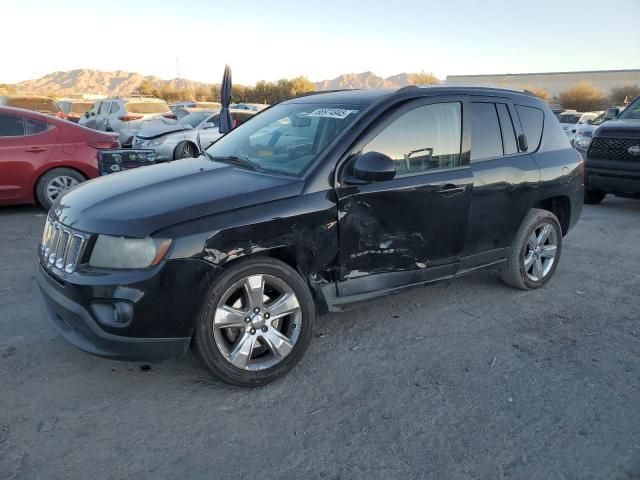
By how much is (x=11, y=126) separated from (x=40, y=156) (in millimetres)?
588

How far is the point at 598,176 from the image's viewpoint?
8.35m

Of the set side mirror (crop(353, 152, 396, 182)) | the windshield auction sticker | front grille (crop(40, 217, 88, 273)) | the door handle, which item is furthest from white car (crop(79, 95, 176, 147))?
side mirror (crop(353, 152, 396, 182))

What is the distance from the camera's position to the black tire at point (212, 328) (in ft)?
9.84

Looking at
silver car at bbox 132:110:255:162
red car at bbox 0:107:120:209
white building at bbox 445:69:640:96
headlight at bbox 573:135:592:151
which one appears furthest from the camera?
white building at bbox 445:69:640:96

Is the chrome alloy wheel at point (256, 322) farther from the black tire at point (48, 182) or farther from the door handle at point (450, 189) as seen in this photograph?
the black tire at point (48, 182)

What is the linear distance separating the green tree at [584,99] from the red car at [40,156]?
54.2 metres

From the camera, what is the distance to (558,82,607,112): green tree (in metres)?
51.9

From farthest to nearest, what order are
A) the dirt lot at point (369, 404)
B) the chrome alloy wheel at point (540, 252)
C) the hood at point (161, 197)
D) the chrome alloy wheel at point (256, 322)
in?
the chrome alloy wheel at point (540, 252), the chrome alloy wheel at point (256, 322), the hood at point (161, 197), the dirt lot at point (369, 404)

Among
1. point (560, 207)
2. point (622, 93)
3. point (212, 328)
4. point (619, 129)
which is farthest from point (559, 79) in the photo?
point (212, 328)

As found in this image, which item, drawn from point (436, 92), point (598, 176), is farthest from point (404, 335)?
point (598, 176)

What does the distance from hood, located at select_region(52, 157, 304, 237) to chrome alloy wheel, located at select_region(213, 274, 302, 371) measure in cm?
50

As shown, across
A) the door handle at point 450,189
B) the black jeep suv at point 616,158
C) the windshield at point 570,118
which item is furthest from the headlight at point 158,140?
the windshield at point 570,118

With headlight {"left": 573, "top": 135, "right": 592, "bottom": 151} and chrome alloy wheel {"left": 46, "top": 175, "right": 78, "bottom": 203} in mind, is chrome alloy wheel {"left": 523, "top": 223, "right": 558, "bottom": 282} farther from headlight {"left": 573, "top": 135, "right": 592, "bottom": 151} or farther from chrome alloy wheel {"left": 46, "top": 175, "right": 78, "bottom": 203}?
chrome alloy wheel {"left": 46, "top": 175, "right": 78, "bottom": 203}

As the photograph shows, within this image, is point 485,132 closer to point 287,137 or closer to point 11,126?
point 287,137
